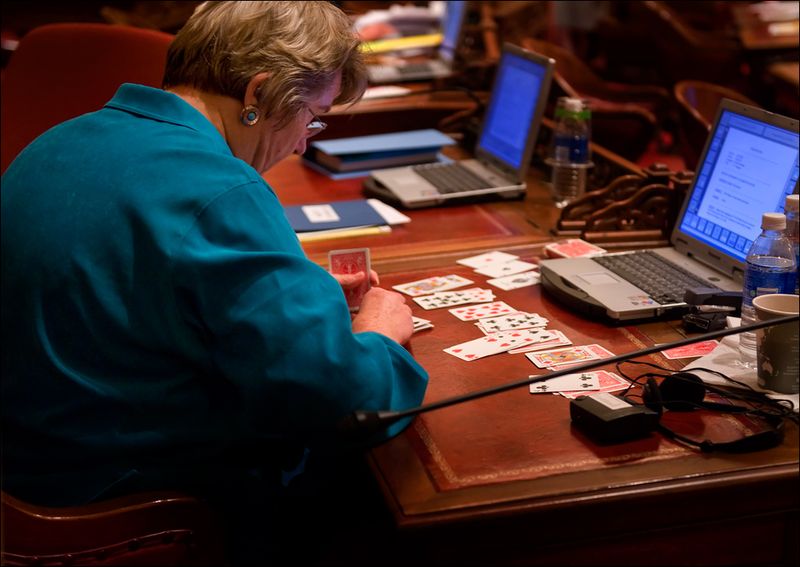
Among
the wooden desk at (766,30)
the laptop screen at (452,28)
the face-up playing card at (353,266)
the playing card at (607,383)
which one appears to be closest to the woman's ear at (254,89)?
the face-up playing card at (353,266)

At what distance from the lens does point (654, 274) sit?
2.03 m

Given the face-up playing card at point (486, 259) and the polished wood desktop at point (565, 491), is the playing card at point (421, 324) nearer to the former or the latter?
the polished wood desktop at point (565, 491)

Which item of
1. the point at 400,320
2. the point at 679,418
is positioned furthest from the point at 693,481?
the point at 400,320

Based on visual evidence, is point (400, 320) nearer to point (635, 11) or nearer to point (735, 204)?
point (735, 204)

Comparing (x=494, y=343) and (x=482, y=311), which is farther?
(x=482, y=311)

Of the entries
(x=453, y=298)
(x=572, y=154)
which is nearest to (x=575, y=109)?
(x=572, y=154)

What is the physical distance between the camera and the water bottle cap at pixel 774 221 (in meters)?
1.69

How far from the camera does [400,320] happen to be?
1686 millimetres

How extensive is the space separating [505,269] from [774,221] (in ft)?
2.10

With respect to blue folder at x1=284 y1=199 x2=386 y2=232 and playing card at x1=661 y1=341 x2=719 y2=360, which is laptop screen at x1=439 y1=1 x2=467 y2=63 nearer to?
blue folder at x1=284 y1=199 x2=386 y2=232

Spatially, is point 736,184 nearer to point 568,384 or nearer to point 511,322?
point 511,322

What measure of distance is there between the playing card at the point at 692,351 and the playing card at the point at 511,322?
9.5 inches

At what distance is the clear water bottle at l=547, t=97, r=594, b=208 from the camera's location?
272 centimetres

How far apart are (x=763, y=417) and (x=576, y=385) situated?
28 cm
